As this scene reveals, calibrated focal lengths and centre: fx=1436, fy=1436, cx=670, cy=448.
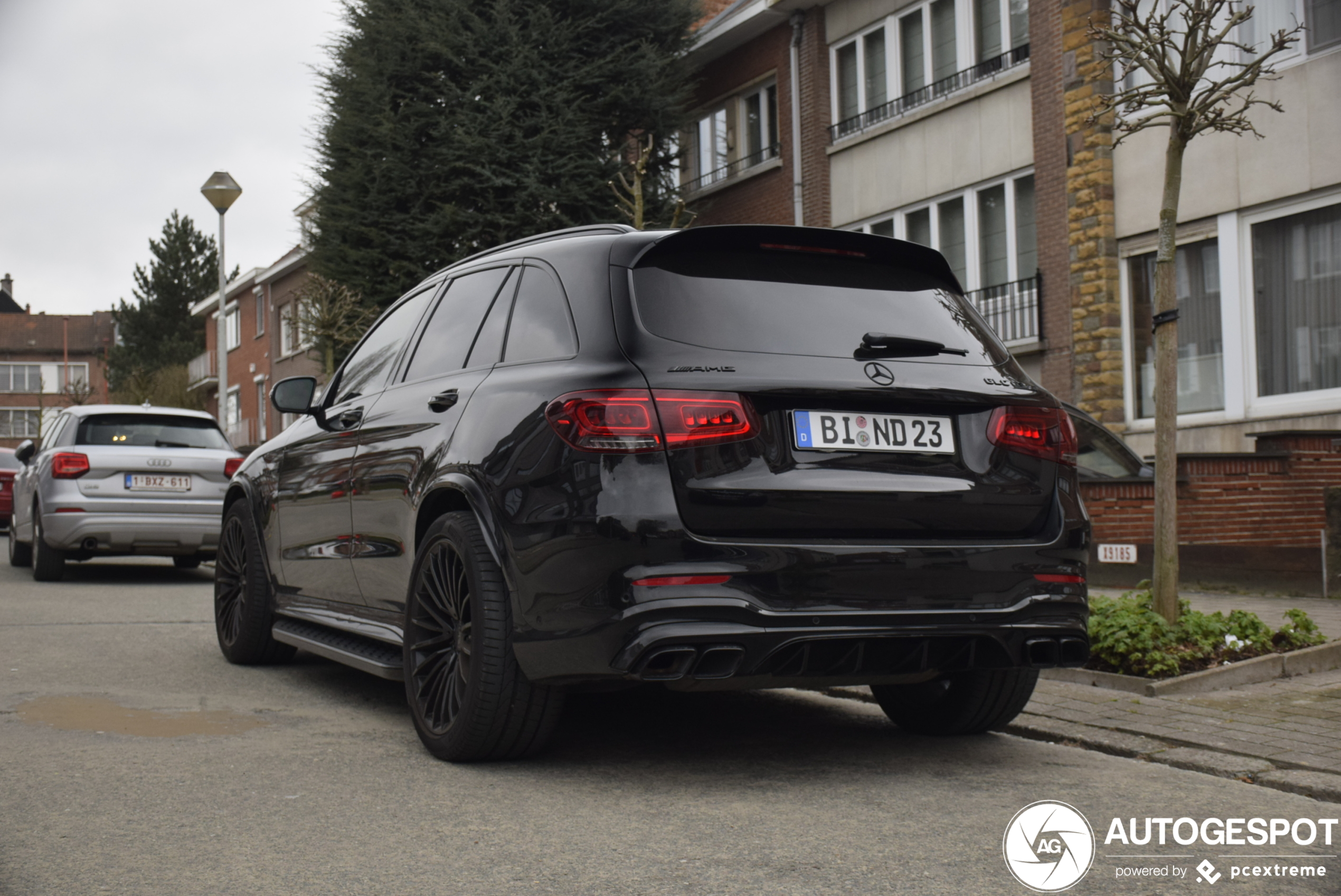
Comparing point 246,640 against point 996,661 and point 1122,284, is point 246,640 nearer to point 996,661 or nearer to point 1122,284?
point 996,661

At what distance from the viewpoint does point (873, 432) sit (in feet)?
14.4

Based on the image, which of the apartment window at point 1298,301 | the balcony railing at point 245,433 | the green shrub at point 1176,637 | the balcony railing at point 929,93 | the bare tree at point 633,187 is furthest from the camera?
the balcony railing at point 245,433

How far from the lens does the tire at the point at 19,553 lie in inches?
589

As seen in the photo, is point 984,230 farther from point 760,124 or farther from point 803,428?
point 803,428

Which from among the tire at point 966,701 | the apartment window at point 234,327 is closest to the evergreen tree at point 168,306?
the apartment window at point 234,327

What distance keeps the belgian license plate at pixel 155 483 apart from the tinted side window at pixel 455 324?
298 inches

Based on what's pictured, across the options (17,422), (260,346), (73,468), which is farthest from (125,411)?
(17,422)

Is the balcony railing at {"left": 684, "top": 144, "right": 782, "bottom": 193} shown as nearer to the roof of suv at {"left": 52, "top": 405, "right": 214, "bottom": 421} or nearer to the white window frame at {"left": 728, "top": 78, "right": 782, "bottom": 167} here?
the white window frame at {"left": 728, "top": 78, "right": 782, "bottom": 167}

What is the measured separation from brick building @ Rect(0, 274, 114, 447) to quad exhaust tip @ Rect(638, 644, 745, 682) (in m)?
103

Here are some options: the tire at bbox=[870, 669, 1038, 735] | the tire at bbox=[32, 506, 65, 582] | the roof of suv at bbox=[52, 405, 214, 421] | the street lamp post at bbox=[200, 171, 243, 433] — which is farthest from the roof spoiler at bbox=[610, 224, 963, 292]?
the street lamp post at bbox=[200, 171, 243, 433]

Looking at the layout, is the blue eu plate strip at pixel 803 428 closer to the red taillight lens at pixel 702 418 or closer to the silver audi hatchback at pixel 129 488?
the red taillight lens at pixel 702 418

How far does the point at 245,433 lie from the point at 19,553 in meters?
35.9

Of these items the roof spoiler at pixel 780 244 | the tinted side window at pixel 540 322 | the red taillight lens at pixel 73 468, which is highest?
the roof spoiler at pixel 780 244

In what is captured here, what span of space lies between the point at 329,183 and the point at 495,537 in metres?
19.5
